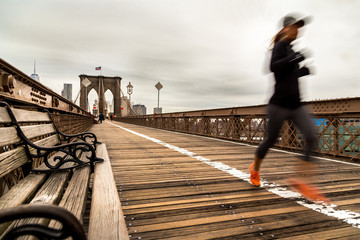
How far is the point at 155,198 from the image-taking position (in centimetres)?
227

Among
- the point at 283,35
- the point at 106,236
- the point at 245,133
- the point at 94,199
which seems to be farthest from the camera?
the point at 245,133

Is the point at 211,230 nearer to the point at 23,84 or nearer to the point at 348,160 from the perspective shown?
the point at 23,84

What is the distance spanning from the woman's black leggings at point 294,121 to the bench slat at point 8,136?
2254mm

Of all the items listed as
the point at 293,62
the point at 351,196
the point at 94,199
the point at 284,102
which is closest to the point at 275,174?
the point at 351,196

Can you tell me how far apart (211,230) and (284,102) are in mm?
1379

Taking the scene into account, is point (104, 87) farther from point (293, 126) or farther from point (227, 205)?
point (227, 205)

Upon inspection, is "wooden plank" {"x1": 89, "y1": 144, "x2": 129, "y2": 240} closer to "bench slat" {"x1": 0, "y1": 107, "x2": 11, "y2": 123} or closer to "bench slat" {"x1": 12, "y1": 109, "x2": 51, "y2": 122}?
"bench slat" {"x1": 0, "y1": 107, "x2": 11, "y2": 123}

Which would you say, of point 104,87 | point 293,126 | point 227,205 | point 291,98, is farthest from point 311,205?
point 104,87

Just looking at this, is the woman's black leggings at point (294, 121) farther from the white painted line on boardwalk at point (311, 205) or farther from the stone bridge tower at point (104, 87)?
the stone bridge tower at point (104, 87)

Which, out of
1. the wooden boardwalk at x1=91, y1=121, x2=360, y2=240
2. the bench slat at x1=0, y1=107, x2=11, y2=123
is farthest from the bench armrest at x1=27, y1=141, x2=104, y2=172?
the wooden boardwalk at x1=91, y1=121, x2=360, y2=240

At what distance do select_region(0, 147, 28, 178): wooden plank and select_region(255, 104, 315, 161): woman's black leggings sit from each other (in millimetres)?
2223

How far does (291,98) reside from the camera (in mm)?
2160

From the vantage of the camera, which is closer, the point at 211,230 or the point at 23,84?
the point at 211,230

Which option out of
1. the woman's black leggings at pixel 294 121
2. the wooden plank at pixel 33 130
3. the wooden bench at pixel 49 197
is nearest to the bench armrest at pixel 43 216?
the wooden bench at pixel 49 197
